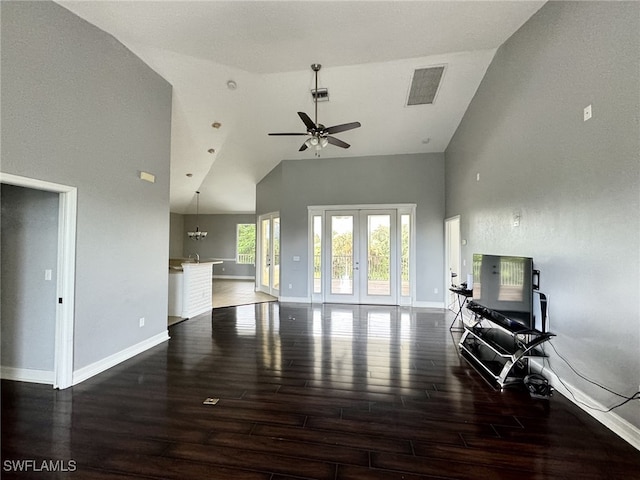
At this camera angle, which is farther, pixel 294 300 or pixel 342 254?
pixel 294 300

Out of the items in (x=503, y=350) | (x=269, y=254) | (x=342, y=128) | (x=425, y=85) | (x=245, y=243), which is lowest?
(x=503, y=350)

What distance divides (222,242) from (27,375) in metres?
9.19

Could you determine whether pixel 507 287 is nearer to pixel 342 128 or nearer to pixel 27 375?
pixel 342 128

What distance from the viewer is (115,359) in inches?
133

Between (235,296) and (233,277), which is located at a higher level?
(233,277)

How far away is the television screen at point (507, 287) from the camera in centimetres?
296

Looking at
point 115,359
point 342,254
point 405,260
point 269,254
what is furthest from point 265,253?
point 115,359

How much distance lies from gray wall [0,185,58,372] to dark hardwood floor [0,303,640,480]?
13.1 inches

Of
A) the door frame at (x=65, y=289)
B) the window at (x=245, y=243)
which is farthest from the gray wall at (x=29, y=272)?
the window at (x=245, y=243)

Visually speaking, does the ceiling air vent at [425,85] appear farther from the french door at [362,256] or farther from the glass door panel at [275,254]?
the glass door panel at [275,254]

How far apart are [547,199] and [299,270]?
17.3 ft

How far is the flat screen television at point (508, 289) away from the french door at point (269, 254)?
5.18 meters
